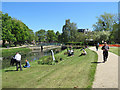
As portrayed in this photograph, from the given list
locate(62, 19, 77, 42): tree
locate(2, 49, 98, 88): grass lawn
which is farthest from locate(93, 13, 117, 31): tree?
locate(2, 49, 98, 88): grass lawn

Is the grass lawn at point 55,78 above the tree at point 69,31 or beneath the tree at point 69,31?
beneath

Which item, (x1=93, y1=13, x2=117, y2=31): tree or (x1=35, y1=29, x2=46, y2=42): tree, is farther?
(x1=35, y1=29, x2=46, y2=42): tree

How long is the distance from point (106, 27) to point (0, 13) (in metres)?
48.1

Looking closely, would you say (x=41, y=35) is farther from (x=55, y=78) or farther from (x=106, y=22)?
(x=55, y=78)

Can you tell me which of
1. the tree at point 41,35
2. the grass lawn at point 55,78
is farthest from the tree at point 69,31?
the grass lawn at point 55,78

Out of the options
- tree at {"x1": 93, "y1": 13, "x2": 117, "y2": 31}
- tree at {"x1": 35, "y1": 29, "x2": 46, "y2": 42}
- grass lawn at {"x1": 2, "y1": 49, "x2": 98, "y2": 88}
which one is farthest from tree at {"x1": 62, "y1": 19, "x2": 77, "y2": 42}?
grass lawn at {"x1": 2, "y1": 49, "x2": 98, "y2": 88}

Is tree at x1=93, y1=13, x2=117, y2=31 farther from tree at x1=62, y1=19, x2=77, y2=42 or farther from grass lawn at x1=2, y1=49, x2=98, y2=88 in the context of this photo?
grass lawn at x1=2, y1=49, x2=98, y2=88

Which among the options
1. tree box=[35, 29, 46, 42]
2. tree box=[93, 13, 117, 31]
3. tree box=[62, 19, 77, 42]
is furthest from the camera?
tree box=[35, 29, 46, 42]

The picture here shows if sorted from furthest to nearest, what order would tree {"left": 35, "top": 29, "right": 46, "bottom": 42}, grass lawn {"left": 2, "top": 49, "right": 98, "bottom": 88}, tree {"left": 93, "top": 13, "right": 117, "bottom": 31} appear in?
tree {"left": 35, "top": 29, "right": 46, "bottom": 42} < tree {"left": 93, "top": 13, "right": 117, "bottom": 31} < grass lawn {"left": 2, "top": 49, "right": 98, "bottom": 88}

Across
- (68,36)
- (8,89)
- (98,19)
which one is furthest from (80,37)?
(8,89)

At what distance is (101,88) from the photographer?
577cm

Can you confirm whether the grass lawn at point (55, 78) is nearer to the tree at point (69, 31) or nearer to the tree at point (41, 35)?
the tree at point (69, 31)

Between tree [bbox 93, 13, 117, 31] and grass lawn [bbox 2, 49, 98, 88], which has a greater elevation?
tree [bbox 93, 13, 117, 31]

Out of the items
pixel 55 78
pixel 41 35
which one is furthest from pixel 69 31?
pixel 55 78
